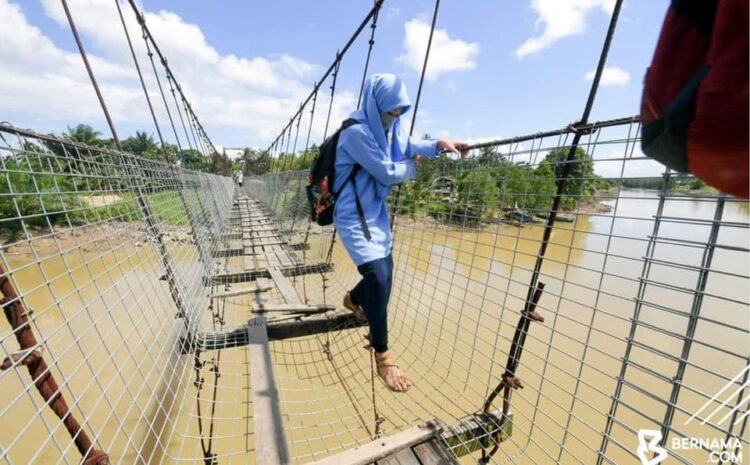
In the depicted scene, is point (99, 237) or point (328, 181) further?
point (328, 181)

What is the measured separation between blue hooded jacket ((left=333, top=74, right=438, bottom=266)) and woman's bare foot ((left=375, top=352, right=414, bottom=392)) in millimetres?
426

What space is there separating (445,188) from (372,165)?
60 cm

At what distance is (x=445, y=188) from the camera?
1.84m

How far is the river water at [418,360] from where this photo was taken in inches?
33.0

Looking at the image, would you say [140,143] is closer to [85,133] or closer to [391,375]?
[85,133]

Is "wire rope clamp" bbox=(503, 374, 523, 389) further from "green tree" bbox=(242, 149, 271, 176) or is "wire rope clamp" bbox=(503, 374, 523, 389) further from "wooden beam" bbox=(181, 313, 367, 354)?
"green tree" bbox=(242, 149, 271, 176)

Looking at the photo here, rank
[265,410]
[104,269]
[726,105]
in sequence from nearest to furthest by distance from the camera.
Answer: [726,105] → [104,269] → [265,410]

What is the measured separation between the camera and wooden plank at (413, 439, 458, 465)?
1124 millimetres

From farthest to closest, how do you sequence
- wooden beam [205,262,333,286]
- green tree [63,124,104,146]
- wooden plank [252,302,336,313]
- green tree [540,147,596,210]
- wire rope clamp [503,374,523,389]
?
green tree [63,124,104,146] → wooden beam [205,262,333,286] → wooden plank [252,302,336,313] → wire rope clamp [503,374,523,389] → green tree [540,147,596,210]

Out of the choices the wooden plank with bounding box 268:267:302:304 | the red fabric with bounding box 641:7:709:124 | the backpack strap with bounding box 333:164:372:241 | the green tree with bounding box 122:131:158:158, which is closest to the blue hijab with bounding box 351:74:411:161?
the backpack strap with bounding box 333:164:372:241

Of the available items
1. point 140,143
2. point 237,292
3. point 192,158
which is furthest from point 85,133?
point 237,292

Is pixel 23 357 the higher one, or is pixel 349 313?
pixel 23 357

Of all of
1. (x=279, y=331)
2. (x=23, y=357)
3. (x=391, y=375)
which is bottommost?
(x=279, y=331)

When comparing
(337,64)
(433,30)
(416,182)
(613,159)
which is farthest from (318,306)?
(337,64)
